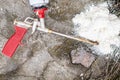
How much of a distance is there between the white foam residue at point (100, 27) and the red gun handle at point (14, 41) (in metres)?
0.57

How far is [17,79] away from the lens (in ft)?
9.99

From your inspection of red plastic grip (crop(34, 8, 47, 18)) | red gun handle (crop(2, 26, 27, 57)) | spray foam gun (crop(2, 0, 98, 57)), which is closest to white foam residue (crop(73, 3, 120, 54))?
spray foam gun (crop(2, 0, 98, 57))

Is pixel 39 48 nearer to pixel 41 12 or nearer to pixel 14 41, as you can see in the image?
pixel 14 41

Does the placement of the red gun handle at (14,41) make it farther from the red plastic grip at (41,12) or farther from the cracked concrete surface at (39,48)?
the red plastic grip at (41,12)

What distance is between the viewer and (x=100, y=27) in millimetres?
2871

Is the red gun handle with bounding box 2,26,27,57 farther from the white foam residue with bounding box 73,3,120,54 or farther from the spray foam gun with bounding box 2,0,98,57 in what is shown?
the white foam residue with bounding box 73,3,120,54

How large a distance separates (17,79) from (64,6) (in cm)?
92

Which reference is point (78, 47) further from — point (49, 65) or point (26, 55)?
point (26, 55)

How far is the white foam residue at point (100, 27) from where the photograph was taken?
286 cm

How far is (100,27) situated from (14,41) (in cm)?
88

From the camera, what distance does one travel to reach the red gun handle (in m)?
2.92

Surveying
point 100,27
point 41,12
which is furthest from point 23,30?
point 100,27

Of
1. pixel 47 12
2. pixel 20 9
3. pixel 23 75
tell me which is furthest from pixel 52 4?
pixel 23 75

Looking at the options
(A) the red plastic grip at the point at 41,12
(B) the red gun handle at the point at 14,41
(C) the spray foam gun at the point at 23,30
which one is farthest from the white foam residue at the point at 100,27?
(B) the red gun handle at the point at 14,41
